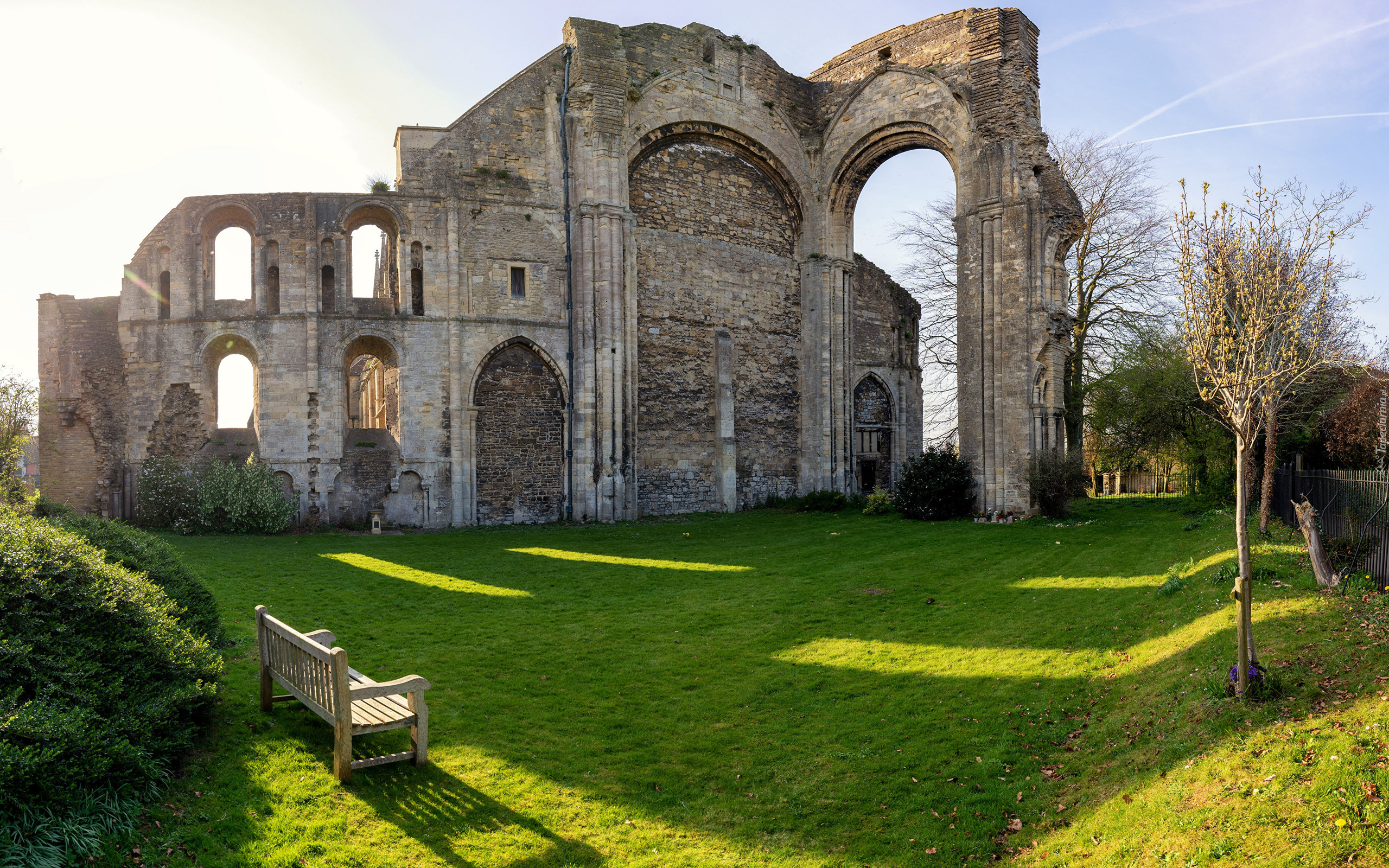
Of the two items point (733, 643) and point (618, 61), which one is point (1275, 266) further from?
point (618, 61)

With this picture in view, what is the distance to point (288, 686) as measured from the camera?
552 cm

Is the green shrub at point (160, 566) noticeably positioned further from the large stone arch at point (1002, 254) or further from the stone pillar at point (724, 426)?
the large stone arch at point (1002, 254)

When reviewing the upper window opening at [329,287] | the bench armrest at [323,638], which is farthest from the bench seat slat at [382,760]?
the upper window opening at [329,287]

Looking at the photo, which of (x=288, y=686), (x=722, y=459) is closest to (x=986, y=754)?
(x=288, y=686)

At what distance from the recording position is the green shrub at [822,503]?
22.6 m

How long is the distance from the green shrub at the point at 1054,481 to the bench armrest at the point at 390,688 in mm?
17000

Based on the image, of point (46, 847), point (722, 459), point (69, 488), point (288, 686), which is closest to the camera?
point (46, 847)

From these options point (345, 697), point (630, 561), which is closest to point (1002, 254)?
point (630, 561)

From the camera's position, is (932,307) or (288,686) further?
(932,307)

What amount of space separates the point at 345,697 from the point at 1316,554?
29.4 ft

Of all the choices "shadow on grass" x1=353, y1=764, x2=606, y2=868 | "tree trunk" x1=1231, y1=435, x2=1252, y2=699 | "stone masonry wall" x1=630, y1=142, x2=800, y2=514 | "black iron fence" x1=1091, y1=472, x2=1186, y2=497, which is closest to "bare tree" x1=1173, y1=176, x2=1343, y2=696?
"tree trunk" x1=1231, y1=435, x2=1252, y2=699

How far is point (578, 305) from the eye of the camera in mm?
19672

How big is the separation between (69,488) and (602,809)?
1864 cm

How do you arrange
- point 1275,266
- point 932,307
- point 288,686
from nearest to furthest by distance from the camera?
point 288,686
point 1275,266
point 932,307
